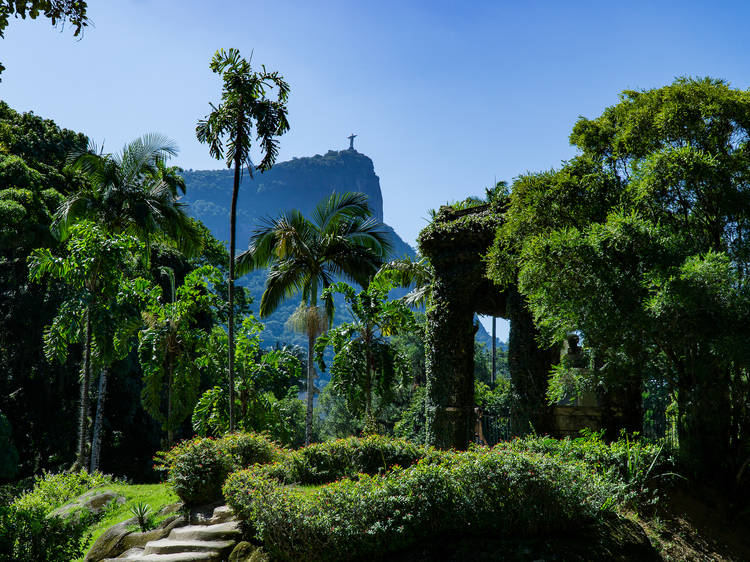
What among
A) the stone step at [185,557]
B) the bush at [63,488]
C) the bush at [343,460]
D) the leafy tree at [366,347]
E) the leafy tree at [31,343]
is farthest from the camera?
the leafy tree at [31,343]

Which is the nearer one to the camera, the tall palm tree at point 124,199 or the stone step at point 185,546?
the stone step at point 185,546

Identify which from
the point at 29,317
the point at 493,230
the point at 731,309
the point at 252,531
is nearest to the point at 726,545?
the point at 731,309

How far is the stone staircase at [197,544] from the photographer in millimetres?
7203

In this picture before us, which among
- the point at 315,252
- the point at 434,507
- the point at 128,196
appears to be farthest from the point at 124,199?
the point at 434,507

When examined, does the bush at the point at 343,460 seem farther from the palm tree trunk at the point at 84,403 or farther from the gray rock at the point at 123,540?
the palm tree trunk at the point at 84,403

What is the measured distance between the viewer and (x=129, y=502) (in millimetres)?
A: 10953

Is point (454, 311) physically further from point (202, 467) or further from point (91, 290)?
point (91, 290)

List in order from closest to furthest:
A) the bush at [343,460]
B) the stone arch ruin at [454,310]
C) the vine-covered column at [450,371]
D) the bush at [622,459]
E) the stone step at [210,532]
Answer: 1. the stone step at [210,532]
2. the bush at [622,459]
3. the bush at [343,460]
4. the stone arch ruin at [454,310]
5. the vine-covered column at [450,371]

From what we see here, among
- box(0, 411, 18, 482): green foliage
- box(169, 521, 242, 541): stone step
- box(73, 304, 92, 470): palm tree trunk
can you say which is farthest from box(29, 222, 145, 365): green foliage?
box(169, 521, 242, 541): stone step

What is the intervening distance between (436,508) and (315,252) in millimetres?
12730

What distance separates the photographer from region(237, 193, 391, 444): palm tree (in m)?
17.7

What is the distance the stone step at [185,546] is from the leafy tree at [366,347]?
6.73 metres

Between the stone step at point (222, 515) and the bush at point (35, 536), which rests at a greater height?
the bush at point (35, 536)

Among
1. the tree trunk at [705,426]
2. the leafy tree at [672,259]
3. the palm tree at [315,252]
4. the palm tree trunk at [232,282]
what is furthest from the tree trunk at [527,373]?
the palm tree at [315,252]
